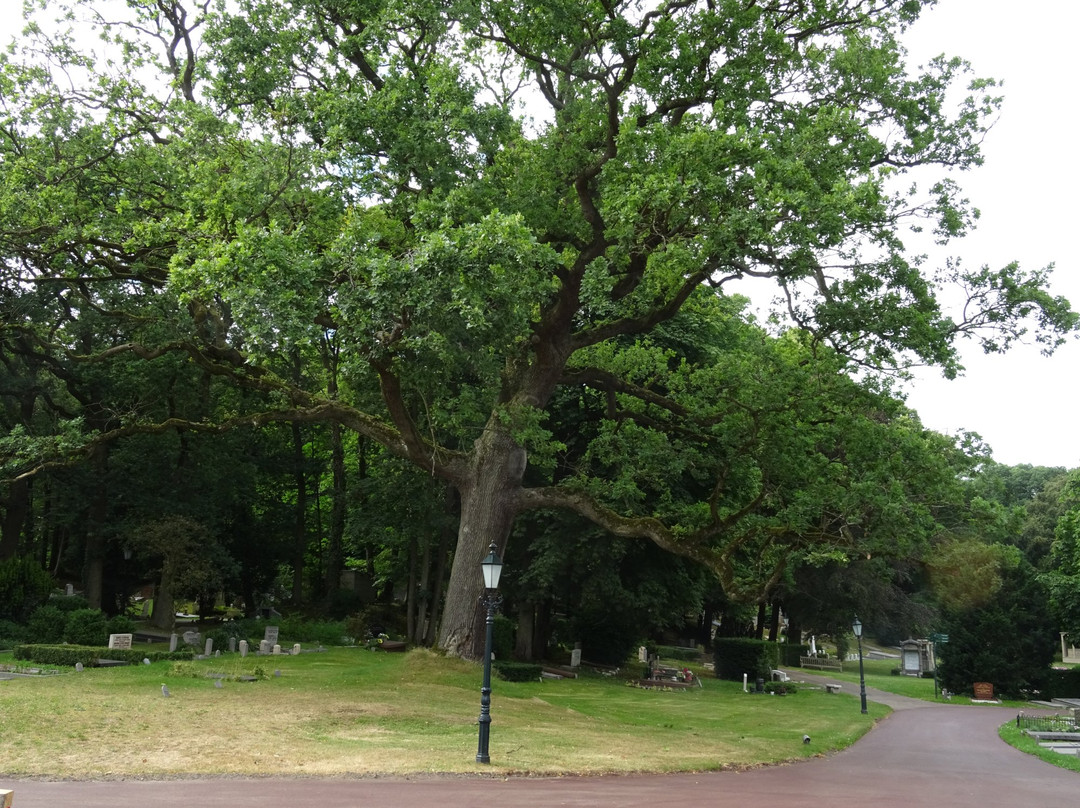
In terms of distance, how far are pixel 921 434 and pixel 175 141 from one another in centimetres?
1668

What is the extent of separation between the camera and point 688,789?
37.5 feet

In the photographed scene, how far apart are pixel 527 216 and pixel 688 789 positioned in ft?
37.6

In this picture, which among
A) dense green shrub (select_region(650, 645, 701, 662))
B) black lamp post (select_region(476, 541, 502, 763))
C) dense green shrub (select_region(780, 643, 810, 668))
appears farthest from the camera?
dense green shrub (select_region(780, 643, 810, 668))

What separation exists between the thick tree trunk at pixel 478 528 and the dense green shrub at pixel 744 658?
820 inches

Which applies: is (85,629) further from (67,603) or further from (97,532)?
(97,532)

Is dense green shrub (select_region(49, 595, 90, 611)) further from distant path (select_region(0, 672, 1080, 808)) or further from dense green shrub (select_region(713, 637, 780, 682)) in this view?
dense green shrub (select_region(713, 637, 780, 682))

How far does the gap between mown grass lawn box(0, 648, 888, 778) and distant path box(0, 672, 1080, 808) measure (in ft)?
2.08

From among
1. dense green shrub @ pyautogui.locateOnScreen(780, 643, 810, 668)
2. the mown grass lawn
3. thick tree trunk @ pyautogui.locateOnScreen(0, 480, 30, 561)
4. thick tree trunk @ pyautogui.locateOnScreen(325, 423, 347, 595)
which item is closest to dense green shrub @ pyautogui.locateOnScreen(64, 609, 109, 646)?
the mown grass lawn

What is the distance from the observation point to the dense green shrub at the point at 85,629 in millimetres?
24469

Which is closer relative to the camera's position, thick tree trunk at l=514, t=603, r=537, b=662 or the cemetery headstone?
Result: the cemetery headstone

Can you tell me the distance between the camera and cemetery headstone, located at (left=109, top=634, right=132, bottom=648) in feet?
78.3

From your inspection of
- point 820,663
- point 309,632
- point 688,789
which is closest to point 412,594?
point 309,632

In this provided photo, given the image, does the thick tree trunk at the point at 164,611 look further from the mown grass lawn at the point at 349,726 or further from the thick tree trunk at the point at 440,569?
the mown grass lawn at the point at 349,726

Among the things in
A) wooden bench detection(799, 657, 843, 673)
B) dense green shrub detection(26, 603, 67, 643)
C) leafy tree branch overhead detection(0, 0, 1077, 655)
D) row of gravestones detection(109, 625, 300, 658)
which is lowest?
wooden bench detection(799, 657, 843, 673)
